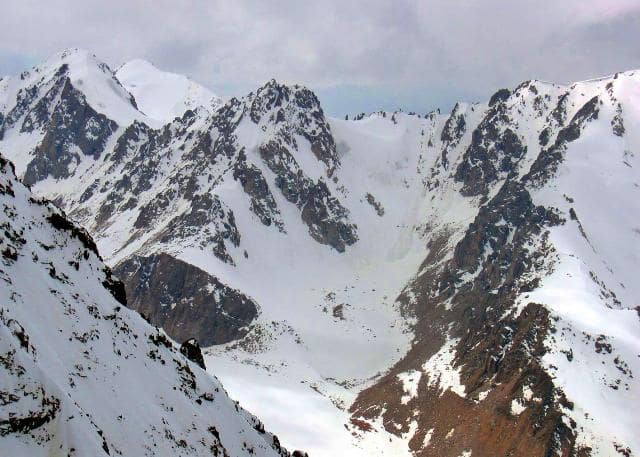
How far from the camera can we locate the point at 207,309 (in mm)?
138125

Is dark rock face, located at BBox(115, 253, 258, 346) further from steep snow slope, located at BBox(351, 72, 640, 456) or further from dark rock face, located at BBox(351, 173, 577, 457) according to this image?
dark rock face, located at BBox(351, 173, 577, 457)

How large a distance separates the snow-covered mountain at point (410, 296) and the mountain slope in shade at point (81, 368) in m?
53.3

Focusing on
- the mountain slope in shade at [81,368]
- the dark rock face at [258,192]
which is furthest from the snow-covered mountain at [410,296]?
the mountain slope in shade at [81,368]

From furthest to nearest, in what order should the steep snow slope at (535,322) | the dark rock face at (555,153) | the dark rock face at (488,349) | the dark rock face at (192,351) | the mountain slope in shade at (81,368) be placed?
the dark rock face at (555,153) → the dark rock face at (488,349) → the steep snow slope at (535,322) → the dark rock face at (192,351) → the mountain slope in shade at (81,368)

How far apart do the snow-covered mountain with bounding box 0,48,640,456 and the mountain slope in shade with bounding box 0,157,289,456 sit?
175ft

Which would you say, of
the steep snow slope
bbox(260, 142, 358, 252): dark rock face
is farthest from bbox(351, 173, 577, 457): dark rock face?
bbox(260, 142, 358, 252): dark rock face

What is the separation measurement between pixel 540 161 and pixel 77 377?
Answer: 17059 centimetres

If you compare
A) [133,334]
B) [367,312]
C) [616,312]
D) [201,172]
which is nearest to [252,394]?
[367,312]

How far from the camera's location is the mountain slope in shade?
23062 millimetres

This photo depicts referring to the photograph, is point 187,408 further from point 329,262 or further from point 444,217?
point 444,217

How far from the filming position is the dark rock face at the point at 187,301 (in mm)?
136625

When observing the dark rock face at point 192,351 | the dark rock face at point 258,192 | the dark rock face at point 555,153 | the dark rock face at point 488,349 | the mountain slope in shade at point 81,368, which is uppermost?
the dark rock face at point 555,153

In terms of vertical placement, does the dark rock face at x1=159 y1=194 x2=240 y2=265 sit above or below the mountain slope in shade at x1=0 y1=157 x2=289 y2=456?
above

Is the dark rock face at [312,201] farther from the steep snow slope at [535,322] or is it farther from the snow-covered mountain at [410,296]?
the steep snow slope at [535,322]
